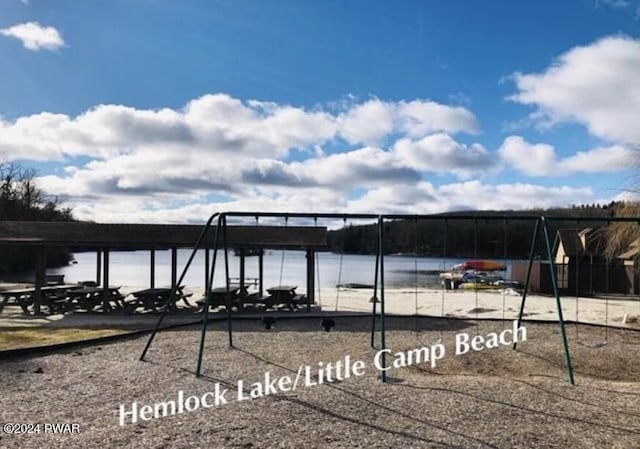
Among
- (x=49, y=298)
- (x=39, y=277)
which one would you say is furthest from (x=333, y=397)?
(x=39, y=277)

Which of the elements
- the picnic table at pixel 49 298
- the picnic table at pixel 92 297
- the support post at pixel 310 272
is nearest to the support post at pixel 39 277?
the picnic table at pixel 49 298

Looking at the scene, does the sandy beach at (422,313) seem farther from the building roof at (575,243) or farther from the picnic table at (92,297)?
the building roof at (575,243)

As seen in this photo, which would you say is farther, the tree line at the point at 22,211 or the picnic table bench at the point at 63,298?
the tree line at the point at 22,211

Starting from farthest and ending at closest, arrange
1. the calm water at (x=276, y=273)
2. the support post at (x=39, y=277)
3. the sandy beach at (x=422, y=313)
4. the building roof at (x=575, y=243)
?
the calm water at (x=276, y=273) → the building roof at (x=575, y=243) → the support post at (x=39, y=277) → the sandy beach at (x=422, y=313)

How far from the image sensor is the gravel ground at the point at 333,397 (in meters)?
4.94

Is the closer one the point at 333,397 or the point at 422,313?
the point at 333,397

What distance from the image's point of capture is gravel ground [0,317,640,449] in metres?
4.94

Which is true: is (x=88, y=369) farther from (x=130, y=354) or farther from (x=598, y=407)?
(x=598, y=407)

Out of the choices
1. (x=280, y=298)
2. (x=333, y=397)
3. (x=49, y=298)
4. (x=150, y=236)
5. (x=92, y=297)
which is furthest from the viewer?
(x=150, y=236)

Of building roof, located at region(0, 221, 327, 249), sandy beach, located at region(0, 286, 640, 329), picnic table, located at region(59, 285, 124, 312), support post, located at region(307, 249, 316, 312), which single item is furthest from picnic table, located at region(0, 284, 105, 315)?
support post, located at region(307, 249, 316, 312)

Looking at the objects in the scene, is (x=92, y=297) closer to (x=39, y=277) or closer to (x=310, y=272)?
(x=39, y=277)

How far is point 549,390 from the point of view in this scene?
21.7 ft

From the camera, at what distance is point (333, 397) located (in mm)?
6227

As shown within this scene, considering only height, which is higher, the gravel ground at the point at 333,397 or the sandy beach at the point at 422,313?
the gravel ground at the point at 333,397
